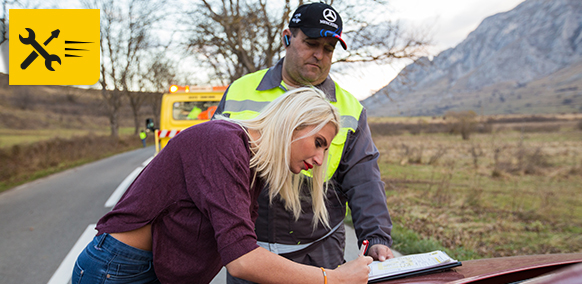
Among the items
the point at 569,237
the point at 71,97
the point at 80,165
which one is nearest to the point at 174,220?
the point at 569,237

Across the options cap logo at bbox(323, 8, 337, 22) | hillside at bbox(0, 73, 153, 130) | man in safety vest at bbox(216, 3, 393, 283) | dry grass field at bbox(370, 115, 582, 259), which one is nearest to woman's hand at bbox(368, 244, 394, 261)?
man in safety vest at bbox(216, 3, 393, 283)

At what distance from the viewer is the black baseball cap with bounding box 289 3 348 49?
7.47ft

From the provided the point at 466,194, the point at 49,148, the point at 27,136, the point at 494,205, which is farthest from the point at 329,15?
the point at 27,136

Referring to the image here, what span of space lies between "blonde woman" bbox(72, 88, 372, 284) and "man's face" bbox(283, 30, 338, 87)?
0.82m

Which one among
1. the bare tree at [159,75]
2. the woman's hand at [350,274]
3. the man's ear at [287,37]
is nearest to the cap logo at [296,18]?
the man's ear at [287,37]

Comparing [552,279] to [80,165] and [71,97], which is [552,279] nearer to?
[80,165]

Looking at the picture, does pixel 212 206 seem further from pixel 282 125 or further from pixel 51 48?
pixel 51 48

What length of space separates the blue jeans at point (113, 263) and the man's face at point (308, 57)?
145 cm

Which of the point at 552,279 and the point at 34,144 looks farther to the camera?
the point at 34,144

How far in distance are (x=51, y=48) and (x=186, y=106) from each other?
4.61 meters

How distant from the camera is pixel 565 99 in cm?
12662

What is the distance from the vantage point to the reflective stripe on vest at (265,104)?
86.1 inches

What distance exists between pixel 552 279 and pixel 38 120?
217 feet

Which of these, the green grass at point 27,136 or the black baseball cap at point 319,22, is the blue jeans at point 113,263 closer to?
the black baseball cap at point 319,22
